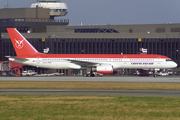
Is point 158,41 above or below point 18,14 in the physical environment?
below

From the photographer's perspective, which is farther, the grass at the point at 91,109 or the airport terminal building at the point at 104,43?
the airport terminal building at the point at 104,43

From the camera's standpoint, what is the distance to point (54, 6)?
14888 centimetres

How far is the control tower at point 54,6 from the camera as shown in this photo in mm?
146750

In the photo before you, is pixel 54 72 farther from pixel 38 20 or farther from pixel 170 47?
pixel 38 20

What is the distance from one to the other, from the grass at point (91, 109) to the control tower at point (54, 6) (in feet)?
395

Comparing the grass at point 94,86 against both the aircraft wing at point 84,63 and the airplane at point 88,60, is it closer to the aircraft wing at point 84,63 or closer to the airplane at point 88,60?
the aircraft wing at point 84,63

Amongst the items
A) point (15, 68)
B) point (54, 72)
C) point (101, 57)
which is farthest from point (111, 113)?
point (54, 72)

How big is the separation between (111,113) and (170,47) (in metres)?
72.8

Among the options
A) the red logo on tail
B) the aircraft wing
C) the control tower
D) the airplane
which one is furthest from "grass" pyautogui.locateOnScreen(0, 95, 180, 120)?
the control tower

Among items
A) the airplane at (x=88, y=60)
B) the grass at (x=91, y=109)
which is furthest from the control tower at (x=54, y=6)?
the grass at (x=91, y=109)

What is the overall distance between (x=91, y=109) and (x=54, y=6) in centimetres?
12884

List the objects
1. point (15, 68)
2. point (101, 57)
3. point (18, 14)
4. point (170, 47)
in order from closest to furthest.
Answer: point (101, 57) → point (15, 68) → point (170, 47) → point (18, 14)

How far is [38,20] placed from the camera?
120375 millimetres

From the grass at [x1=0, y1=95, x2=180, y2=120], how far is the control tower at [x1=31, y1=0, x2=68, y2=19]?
12042 cm
